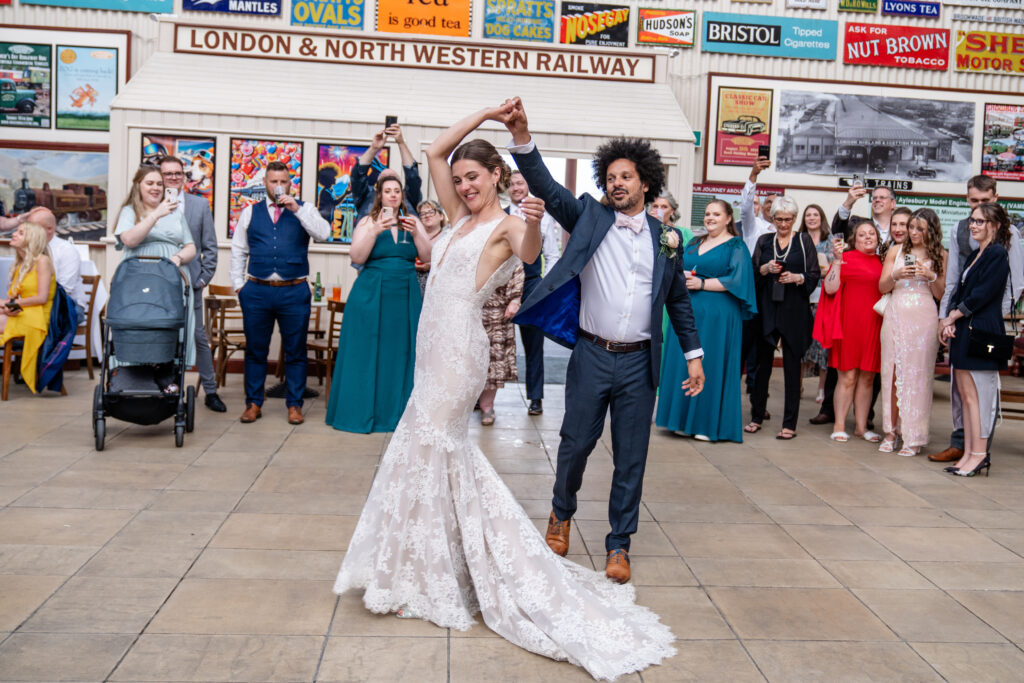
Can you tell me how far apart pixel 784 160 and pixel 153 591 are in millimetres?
10692

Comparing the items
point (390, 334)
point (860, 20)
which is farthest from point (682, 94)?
point (390, 334)

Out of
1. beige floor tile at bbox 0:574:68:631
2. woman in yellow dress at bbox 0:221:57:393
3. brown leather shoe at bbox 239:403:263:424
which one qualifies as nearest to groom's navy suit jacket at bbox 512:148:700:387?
beige floor tile at bbox 0:574:68:631

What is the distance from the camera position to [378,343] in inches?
280

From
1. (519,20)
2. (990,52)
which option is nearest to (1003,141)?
(990,52)

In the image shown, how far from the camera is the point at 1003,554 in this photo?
470 centimetres

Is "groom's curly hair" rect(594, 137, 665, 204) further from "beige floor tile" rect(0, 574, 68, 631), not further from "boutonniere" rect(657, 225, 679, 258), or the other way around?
"beige floor tile" rect(0, 574, 68, 631)

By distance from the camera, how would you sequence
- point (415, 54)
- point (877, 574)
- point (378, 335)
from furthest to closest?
point (415, 54) < point (378, 335) < point (877, 574)

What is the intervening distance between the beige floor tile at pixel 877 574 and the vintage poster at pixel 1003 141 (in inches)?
400

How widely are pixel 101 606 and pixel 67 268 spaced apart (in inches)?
237

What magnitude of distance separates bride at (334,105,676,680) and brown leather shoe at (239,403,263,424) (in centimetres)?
385

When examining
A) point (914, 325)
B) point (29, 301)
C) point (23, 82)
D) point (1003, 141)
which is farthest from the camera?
point (1003, 141)

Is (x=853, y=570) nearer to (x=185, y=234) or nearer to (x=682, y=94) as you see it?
(x=185, y=234)

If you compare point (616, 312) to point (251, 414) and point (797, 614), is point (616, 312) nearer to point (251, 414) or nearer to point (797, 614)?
point (797, 614)

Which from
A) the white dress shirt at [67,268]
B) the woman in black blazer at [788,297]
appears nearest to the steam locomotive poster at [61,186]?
the white dress shirt at [67,268]
